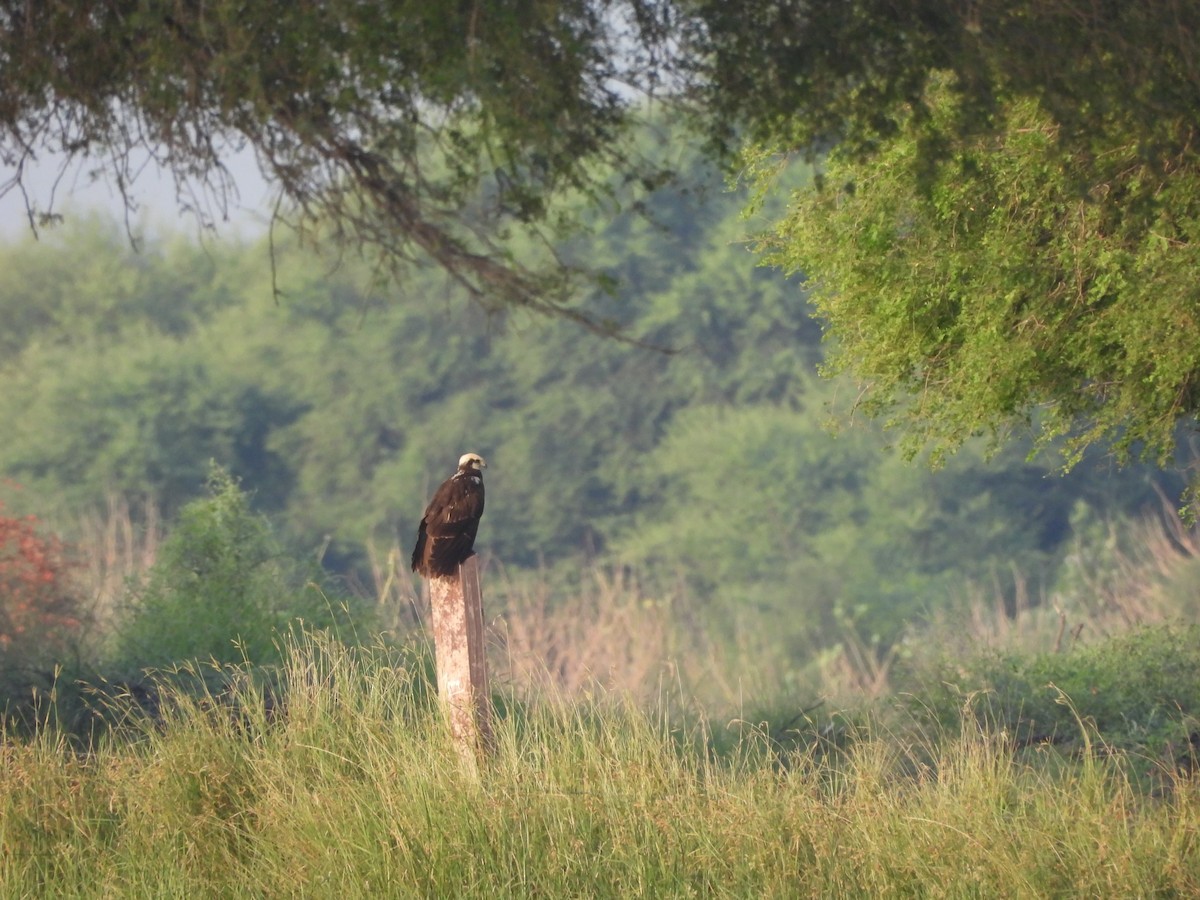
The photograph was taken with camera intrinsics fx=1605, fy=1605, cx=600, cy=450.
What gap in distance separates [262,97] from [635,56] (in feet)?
5.48

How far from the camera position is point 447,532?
20.9 feet

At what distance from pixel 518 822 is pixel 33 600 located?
1097cm

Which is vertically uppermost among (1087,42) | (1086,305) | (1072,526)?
(1087,42)

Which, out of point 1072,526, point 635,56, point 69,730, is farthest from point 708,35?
point 1072,526

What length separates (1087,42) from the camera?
20.3 ft

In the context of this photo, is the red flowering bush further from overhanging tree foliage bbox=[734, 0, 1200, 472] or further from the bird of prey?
overhanging tree foliage bbox=[734, 0, 1200, 472]

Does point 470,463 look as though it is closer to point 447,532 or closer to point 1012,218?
point 447,532

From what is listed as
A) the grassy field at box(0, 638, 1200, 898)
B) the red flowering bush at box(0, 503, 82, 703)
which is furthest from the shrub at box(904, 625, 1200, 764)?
the red flowering bush at box(0, 503, 82, 703)

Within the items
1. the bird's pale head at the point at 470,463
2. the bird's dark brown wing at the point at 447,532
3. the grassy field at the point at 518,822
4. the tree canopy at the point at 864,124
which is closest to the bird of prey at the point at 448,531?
the bird's dark brown wing at the point at 447,532

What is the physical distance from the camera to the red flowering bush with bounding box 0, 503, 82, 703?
12.4m

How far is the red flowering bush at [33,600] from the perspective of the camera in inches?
490

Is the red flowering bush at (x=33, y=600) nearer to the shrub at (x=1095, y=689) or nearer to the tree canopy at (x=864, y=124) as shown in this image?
the tree canopy at (x=864, y=124)

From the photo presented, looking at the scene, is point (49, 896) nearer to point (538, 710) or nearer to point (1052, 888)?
point (538, 710)

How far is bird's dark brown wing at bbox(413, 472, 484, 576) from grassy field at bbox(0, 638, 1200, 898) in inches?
21.7
